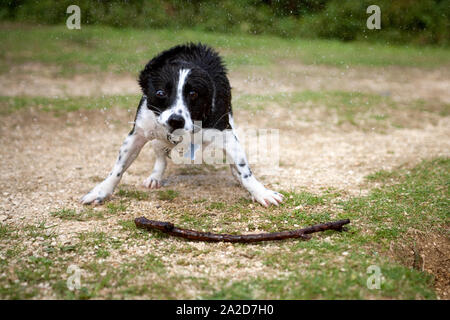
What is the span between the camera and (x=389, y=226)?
→ 10.5 ft

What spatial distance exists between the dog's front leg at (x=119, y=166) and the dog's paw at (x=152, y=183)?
0.51 meters

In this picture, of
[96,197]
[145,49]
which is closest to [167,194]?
[96,197]

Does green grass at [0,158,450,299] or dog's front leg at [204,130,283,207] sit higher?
dog's front leg at [204,130,283,207]

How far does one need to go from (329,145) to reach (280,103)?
2.10 metres

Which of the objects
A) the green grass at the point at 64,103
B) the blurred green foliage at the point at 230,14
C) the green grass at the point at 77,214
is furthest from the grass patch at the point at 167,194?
the blurred green foliage at the point at 230,14

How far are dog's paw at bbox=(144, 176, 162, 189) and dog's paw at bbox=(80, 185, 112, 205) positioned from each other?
540mm

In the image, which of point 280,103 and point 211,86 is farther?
point 280,103

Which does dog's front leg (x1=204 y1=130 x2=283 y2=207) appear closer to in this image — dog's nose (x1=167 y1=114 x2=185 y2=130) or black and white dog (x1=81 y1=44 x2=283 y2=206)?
black and white dog (x1=81 y1=44 x2=283 y2=206)

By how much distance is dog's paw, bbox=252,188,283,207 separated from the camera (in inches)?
142

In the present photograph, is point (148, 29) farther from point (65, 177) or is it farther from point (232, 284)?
point (232, 284)

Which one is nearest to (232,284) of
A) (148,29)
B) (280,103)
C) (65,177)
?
(65,177)

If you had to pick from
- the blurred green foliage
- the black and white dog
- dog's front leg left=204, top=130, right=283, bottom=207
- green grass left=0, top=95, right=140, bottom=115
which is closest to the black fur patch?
the black and white dog
